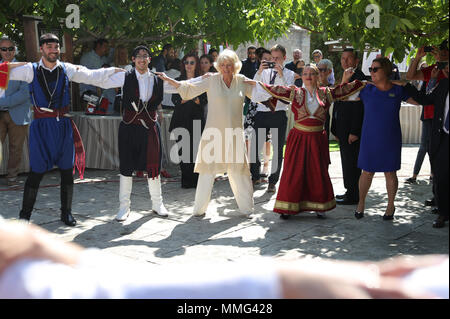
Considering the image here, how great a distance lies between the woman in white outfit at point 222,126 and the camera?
19.9ft

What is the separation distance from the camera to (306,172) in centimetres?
615

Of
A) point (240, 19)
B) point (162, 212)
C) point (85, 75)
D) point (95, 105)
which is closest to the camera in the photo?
point (85, 75)

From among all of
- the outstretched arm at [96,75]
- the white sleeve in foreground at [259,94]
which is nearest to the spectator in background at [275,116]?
the white sleeve in foreground at [259,94]

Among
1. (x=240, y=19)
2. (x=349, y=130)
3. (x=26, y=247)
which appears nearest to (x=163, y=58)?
→ (x=240, y=19)

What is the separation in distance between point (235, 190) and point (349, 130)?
1561 millimetres

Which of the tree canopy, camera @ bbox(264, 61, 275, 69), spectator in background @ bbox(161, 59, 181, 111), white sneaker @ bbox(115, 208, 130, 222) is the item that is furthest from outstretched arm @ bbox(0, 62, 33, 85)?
spectator in background @ bbox(161, 59, 181, 111)

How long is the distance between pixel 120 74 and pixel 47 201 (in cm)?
199

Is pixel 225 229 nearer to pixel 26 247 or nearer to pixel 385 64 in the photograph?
pixel 385 64

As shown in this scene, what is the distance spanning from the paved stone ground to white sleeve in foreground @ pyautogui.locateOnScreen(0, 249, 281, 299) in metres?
3.46

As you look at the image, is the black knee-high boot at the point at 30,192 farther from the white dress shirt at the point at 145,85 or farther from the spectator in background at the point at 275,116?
the spectator in background at the point at 275,116

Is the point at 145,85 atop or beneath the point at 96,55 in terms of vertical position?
beneath

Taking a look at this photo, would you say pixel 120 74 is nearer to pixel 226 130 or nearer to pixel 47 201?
pixel 226 130
